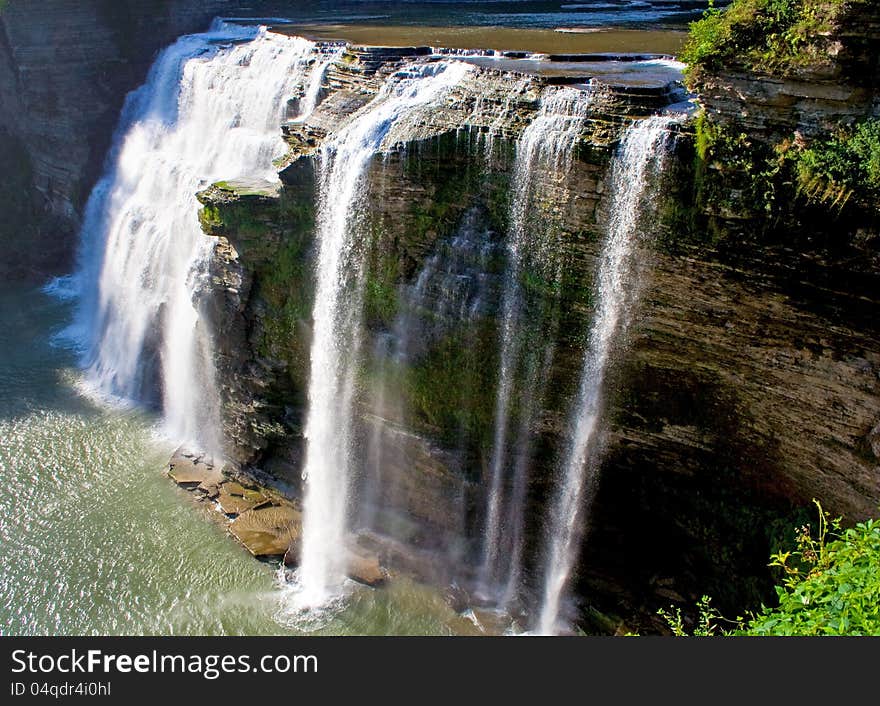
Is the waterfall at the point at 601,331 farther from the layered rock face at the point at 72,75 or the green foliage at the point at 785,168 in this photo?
the layered rock face at the point at 72,75

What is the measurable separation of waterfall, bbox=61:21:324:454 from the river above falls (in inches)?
68.1

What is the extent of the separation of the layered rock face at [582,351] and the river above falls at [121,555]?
6.66ft

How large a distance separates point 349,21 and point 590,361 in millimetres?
20728

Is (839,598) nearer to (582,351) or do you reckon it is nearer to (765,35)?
(582,351)

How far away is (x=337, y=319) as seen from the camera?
18.0 m

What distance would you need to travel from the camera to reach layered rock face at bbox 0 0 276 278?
30.8 meters

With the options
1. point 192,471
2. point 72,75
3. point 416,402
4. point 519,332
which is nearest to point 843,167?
point 519,332

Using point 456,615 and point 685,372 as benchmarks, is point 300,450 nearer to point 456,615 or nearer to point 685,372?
point 456,615

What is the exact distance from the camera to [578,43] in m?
21.7

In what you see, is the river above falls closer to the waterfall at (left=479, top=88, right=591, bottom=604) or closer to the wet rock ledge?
the wet rock ledge

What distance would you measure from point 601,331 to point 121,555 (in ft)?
40.3

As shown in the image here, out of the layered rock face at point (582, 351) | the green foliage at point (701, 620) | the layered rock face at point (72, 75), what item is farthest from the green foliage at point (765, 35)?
the layered rock face at point (72, 75)

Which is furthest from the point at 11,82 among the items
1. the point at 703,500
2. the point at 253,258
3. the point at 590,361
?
the point at 703,500

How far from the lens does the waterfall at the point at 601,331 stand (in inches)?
525
